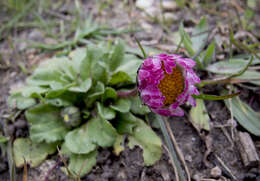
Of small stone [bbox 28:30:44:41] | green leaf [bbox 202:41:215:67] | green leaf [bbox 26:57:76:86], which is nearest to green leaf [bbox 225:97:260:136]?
green leaf [bbox 202:41:215:67]

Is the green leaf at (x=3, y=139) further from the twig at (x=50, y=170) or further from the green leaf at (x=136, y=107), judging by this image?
the green leaf at (x=136, y=107)

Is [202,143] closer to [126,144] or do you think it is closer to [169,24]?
[126,144]

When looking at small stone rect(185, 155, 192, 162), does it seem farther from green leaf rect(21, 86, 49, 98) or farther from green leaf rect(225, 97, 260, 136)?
green leaf rect(21, 86, 49, 98)

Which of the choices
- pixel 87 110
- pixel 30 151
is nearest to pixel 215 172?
pixel 87 110

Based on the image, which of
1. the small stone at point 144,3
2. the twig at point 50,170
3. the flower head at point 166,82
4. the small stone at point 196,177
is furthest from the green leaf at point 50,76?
the small stone at point 144,3

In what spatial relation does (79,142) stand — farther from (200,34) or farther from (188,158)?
(200,34)
